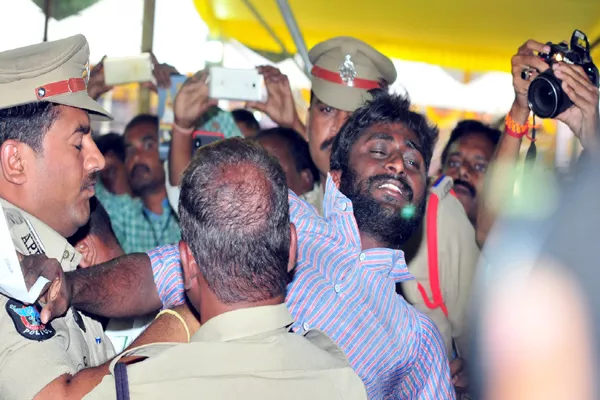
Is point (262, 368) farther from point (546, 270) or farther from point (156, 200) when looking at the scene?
point (156, 200)

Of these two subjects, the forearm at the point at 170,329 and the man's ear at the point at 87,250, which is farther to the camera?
the man's ear at the point at 87,250

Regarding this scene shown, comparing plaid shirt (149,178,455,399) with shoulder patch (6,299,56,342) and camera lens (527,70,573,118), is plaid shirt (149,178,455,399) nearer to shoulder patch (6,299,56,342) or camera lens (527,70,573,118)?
shoulder patch (6,299,56,342)

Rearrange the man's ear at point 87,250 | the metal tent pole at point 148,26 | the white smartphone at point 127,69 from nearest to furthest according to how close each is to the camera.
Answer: the man's ear at point 87,250 → the white smartphone at point 127,69 → the metal tent pole at point 148,26

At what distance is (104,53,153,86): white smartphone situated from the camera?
11.3 feet

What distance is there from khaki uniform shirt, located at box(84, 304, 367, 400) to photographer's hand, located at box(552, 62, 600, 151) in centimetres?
151

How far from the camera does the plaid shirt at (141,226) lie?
13.4 feet

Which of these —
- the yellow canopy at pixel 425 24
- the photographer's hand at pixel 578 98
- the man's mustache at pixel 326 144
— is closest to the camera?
the photographer's hand at pixel 578 98

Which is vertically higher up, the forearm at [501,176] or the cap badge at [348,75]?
the cap badge at [348,75]

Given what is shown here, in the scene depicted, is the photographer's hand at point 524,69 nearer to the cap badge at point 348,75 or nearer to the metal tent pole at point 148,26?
the cap badge at point 348,75

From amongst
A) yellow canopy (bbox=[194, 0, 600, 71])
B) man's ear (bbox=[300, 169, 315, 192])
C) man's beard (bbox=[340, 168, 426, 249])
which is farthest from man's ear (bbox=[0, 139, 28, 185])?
yellow canopy (bbox=[194, 0, 600, 71])

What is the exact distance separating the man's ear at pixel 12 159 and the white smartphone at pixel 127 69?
1.60 m

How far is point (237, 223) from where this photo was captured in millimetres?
1475

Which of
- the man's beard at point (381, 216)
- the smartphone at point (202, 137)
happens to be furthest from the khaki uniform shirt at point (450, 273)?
the smartphone at point (202, 137)

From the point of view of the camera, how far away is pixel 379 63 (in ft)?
10.9
